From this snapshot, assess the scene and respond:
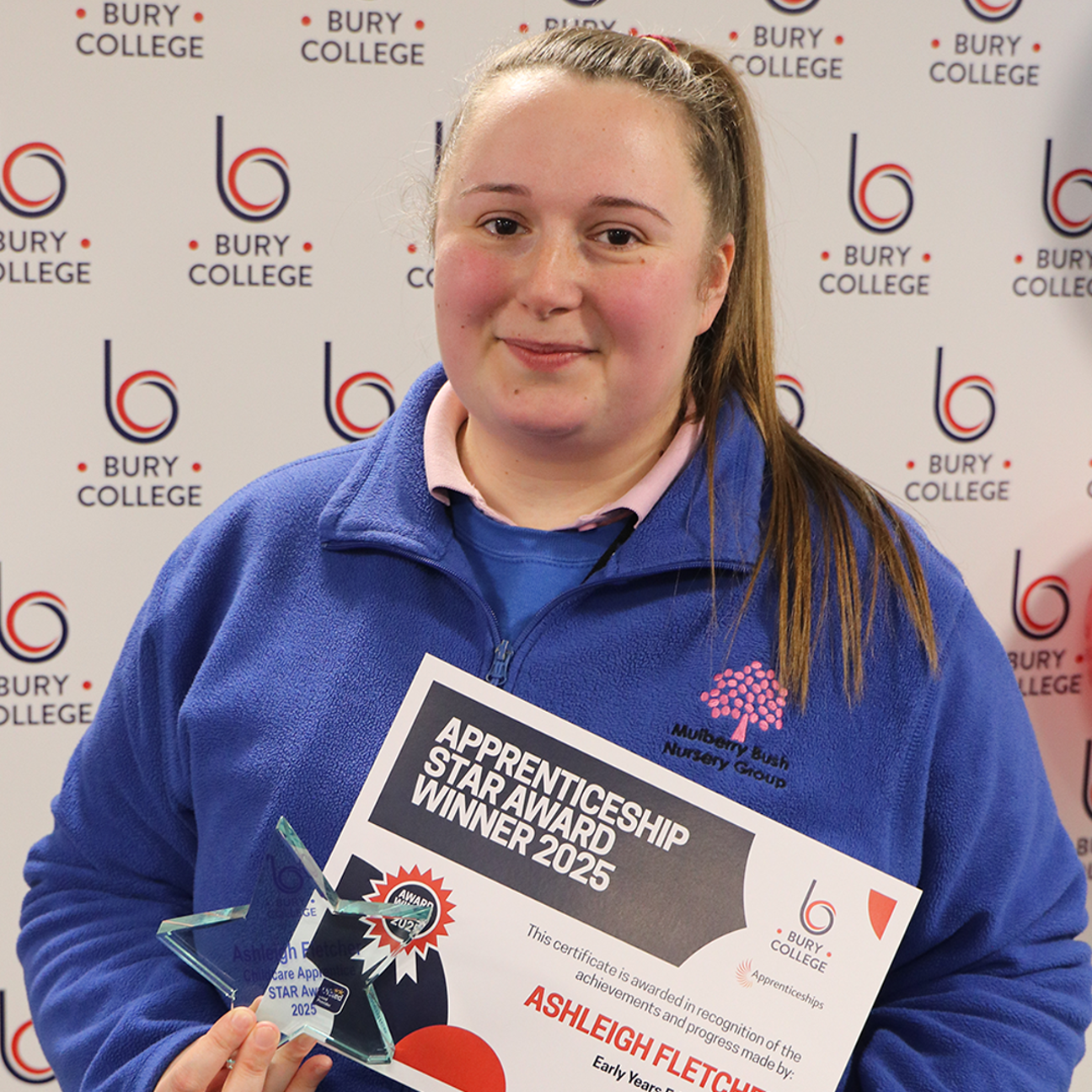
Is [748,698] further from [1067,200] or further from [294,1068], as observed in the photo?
[1067,200]

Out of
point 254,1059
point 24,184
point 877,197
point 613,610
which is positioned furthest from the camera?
point 877,197

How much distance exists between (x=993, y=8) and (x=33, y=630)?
164 centimetres

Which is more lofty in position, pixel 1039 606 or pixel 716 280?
pixel 716 280

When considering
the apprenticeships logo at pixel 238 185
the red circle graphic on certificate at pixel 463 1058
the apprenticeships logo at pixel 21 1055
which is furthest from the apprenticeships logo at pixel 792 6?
the apprenticeships logo at pixel 21 1055

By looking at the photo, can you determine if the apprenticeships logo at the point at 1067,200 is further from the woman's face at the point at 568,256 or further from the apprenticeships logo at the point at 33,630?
the apprenticeships logo at the point at 33,630

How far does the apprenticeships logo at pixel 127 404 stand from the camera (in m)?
1.64

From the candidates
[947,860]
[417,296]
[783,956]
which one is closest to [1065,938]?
[947,860]

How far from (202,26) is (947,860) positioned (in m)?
1.37

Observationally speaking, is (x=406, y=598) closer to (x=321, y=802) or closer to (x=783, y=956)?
(x=321, y=802)

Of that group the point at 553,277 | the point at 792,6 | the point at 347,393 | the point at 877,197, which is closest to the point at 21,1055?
the point at 347,393

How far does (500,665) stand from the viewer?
903 mm

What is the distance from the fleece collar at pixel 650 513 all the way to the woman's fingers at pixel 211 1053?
1.14 ft

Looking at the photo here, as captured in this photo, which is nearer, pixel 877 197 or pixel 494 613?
pixel 494 613

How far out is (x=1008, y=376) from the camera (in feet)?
6.28
